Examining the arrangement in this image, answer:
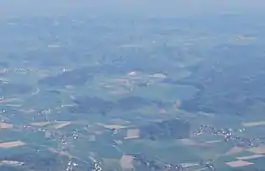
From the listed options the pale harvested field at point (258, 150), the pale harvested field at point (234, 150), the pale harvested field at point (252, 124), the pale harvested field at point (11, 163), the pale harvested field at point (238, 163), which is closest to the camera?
the pale harvested field at point (238, 163)

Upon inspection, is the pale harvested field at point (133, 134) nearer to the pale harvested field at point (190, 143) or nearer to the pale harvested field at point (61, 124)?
the pale harvested field at point (190, 143)

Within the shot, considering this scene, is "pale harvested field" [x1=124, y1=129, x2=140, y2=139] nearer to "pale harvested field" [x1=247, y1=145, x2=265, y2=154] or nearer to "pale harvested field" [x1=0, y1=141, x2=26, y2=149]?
"pale harvested field" [x1=0, y1=141, x2=26, y2=149]

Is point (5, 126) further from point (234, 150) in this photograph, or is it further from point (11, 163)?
point (234, 150)

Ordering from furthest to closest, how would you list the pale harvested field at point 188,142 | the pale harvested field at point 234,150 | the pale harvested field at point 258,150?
1. the pale harvested field at point 188,142
2. the pale harvested field at point 258,150
3. the pale harvested field at point 234,150

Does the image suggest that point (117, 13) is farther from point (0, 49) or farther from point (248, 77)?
point (248, 77)

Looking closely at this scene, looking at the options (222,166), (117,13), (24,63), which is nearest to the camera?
(222,166)

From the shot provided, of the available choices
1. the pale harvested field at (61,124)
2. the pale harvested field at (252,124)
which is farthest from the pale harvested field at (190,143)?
the pale harvested field at (61,124)

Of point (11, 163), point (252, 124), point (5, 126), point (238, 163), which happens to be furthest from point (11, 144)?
point (252, 124)

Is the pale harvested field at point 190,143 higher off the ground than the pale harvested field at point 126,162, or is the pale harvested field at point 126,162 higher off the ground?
the pale harvested field at point 190,143

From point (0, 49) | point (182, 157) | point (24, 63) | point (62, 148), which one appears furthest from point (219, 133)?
point (0, 49)
